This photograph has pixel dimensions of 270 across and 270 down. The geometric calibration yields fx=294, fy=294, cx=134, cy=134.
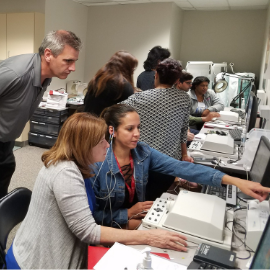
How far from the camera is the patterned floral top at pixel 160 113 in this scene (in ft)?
6.93

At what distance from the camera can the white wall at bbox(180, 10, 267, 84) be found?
538 centimetres

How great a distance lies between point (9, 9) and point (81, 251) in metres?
4.45

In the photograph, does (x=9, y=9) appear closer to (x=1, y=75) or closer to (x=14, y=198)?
(x=1, y=75)

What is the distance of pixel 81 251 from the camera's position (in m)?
1.26

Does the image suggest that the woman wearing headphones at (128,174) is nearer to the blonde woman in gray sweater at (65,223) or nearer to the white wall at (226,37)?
the blonde woman in gray sweater at (65,223)

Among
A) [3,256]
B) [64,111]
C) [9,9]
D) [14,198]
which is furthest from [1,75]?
[9,9]

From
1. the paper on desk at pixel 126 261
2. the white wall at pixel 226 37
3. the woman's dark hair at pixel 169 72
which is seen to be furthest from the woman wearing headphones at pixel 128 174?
the white wall at pixel 226 37

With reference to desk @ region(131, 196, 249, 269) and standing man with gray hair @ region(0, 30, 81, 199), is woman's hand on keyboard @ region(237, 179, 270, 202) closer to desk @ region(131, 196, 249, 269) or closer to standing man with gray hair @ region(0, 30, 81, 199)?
desk @ region(131, 196, 249, 269)

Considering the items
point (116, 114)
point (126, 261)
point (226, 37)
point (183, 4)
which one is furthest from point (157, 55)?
point (226, 37)

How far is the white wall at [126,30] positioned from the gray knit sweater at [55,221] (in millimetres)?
4330

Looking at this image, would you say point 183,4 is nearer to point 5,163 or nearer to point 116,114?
point 116,114

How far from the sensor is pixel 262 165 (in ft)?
4.98

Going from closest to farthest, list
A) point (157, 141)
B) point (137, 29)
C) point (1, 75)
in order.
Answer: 1. point (1, 75)
2. point (157, 141)
3. point (137, 29)

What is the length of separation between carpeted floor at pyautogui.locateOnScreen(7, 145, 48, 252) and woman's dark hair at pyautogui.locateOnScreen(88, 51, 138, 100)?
1.51 metres
